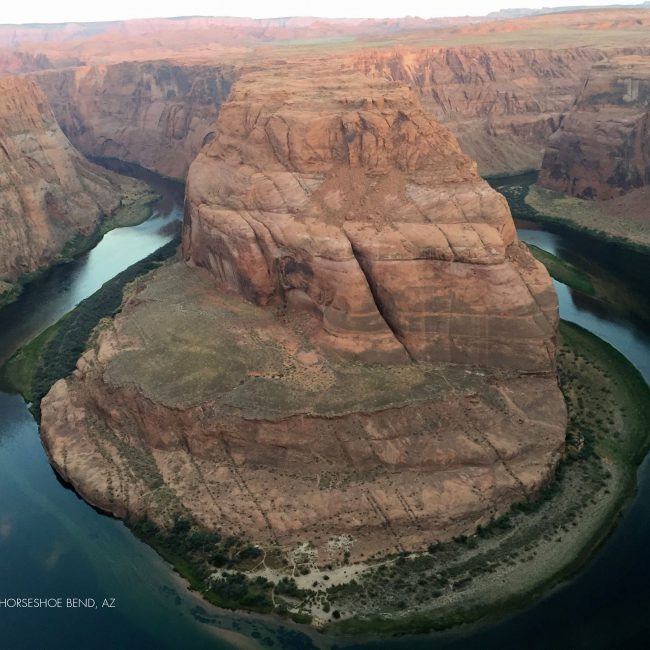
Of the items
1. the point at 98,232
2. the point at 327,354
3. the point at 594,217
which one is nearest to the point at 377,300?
the point at 327,354

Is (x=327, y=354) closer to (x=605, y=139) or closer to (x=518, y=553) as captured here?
(x=518, y=553)

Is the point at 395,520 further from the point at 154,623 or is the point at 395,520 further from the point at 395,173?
the point at 395,173

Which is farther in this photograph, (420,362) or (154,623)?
(420,362)

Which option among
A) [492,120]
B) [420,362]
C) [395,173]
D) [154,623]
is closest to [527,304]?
[420,362]

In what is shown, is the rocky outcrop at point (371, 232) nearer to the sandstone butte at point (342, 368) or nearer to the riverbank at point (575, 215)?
the sandstone butte at point (342, 368)

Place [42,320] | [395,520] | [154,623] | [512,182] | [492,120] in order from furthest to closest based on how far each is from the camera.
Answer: [492,120], [512,182], [42,320], [395,520], [154,623]

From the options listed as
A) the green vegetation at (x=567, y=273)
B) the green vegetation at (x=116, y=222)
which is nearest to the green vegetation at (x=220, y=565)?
the green vegetation at (x=567, y=273)
